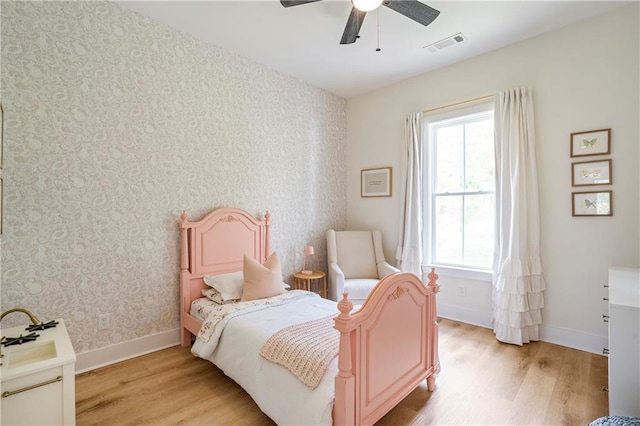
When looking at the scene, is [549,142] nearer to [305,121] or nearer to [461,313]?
[461,313]

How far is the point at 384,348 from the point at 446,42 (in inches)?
116

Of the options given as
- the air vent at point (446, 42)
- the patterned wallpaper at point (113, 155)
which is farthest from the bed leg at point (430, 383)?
the air vent at point (446, 42)

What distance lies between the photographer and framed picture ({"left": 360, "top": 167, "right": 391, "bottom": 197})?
419 cm

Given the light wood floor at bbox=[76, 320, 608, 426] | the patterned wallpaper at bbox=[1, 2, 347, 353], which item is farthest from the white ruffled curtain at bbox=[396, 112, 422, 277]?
the patterned wallpaper at bbox=[1, 2, 347, 353]

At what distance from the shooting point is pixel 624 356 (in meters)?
1.67

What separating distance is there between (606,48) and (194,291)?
430 cm

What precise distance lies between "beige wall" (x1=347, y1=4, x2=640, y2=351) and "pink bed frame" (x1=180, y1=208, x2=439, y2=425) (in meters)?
1.59

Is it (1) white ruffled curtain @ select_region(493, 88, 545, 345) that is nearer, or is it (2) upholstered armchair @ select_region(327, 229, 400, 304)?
(1) white ruffled curtain @ select_region(493, 88, 545, 345)

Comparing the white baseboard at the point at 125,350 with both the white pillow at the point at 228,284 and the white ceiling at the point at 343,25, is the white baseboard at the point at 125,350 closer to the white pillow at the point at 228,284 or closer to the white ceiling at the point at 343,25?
the white pillow at the point at 228,284

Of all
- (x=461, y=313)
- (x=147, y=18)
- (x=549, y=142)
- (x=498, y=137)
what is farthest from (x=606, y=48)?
(x=147, y=18)

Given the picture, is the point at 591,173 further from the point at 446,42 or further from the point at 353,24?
the point at 353,24

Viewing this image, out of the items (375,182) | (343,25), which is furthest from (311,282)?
(343,25)

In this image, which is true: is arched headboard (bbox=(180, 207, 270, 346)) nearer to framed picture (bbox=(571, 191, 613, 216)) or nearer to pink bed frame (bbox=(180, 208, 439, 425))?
pink bed frame (bbox=(180, 208, 439, 425))

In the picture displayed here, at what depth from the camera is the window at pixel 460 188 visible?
342 centimetres
